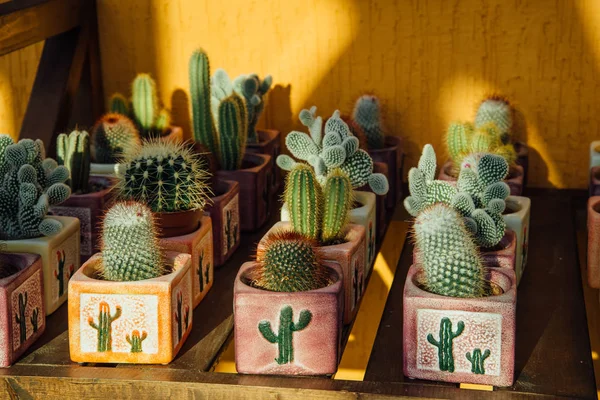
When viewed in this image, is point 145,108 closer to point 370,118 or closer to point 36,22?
point 36,22

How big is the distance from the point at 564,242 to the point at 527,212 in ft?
0.92

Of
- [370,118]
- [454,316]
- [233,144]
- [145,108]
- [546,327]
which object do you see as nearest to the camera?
[454,316]

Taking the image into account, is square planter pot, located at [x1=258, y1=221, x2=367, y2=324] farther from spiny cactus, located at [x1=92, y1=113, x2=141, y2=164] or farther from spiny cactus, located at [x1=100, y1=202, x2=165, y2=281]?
spiny cactus, located at [x1=92, y1=113, x2=141, y2=164]

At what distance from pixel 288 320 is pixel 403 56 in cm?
126

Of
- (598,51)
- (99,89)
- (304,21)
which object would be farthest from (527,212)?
(99,89)

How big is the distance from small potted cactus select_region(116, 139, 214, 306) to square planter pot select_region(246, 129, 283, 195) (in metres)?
0.59

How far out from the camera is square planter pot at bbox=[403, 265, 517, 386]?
1.62m

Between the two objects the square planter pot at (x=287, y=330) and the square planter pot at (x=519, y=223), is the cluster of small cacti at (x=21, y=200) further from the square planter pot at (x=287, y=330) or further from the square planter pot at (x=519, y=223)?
the square planter pot at (x=519, y=223)

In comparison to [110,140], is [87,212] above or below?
below

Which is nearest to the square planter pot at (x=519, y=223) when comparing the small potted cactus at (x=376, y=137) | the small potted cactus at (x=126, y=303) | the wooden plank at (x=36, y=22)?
the small potted cactus at (x=376, y=137)

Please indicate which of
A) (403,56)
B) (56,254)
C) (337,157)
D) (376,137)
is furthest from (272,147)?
(56,254)

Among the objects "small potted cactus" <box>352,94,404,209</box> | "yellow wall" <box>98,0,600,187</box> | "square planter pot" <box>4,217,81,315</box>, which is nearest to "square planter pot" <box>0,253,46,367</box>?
"square planter pot" <box>4,217,81,315</box>

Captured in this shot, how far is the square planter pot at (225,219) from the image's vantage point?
2.13 m

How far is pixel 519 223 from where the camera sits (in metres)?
2.02
